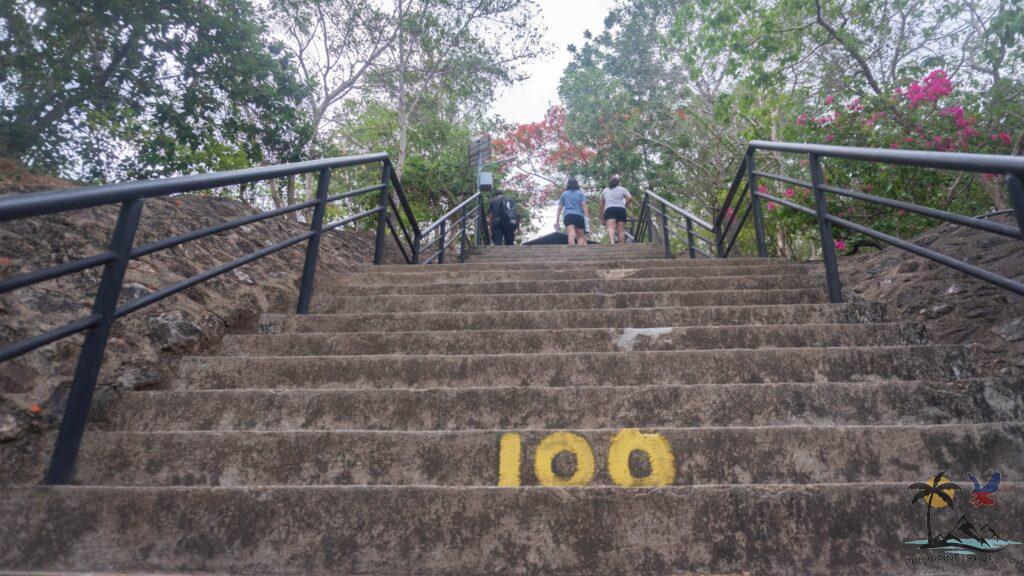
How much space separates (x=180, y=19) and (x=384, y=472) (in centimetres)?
734

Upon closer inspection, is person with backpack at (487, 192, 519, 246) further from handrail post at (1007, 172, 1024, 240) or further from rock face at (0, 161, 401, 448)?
handrail post at (1007, 172, 1024, 240)

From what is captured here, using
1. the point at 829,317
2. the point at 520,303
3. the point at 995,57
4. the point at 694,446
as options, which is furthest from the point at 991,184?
the point at 694,446

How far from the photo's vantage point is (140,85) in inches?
261

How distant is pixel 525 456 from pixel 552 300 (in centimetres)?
185

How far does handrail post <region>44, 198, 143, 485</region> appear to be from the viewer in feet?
5.60

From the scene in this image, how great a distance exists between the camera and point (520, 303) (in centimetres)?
351

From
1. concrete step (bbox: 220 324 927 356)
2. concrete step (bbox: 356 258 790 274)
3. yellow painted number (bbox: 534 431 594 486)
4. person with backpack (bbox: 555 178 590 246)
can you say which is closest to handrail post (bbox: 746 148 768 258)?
concrete step (bbox: 356 258 790 274)

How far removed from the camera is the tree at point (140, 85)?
562 cm

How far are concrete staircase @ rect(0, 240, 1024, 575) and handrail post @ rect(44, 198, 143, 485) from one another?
84 millimetres

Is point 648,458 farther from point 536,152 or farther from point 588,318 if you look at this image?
point 536,152

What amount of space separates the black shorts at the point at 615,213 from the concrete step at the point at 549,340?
6.55 meters

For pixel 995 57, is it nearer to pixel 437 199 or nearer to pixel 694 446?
pixel 694 446

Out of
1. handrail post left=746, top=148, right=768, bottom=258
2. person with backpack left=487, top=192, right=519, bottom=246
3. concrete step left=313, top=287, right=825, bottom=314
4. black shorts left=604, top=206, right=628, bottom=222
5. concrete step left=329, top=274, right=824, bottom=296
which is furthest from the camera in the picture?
person with backpack left=487, top=192, right=519, bottom=246
